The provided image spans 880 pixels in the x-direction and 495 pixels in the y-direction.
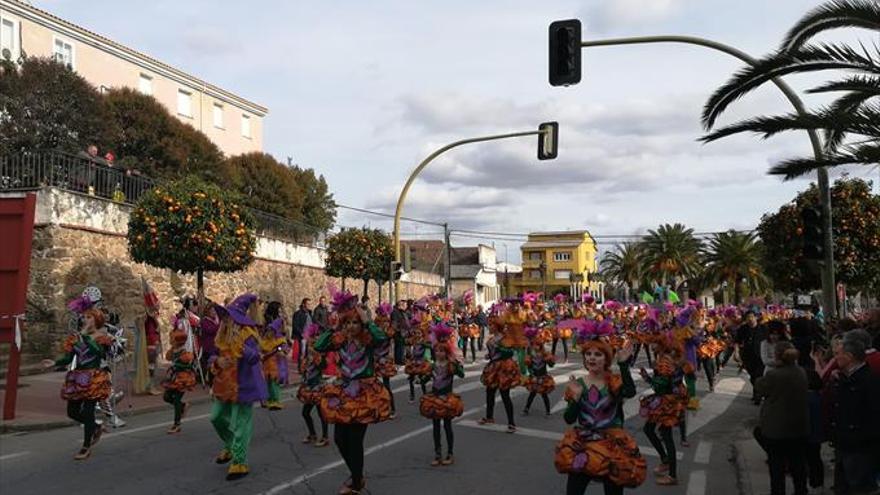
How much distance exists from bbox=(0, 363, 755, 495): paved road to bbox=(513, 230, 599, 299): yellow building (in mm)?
88977

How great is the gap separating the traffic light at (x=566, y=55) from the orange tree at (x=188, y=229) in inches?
324

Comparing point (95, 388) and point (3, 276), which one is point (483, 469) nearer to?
point (95, 388)

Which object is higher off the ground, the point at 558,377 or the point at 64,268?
the point at 64,268

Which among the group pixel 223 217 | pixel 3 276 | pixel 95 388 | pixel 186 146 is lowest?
pixel 95 388

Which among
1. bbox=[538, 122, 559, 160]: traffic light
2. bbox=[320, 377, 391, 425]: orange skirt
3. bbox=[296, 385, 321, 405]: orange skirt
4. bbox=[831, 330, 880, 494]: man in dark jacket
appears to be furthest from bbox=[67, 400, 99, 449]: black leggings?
bbox=[538, 122, 559, 160]: traffic light

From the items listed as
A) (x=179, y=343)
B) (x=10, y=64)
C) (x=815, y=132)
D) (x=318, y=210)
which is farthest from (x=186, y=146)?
(x=815, y=132)

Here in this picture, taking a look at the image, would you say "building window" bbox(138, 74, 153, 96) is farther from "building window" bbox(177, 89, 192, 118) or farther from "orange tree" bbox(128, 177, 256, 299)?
"orange tree" bbox(128, 177, 256, 299)

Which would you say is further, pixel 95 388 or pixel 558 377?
pixel 558 377

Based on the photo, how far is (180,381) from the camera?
10.3 metres

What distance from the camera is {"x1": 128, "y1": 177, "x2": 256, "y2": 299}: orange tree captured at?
16.0 metres

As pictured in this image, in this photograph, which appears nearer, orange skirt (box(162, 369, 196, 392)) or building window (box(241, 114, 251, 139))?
orange skirt (box(162, 369, 196, 392))

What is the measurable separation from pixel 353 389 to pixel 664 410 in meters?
3.49

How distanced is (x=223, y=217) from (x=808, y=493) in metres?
12.7

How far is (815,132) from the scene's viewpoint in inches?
413
